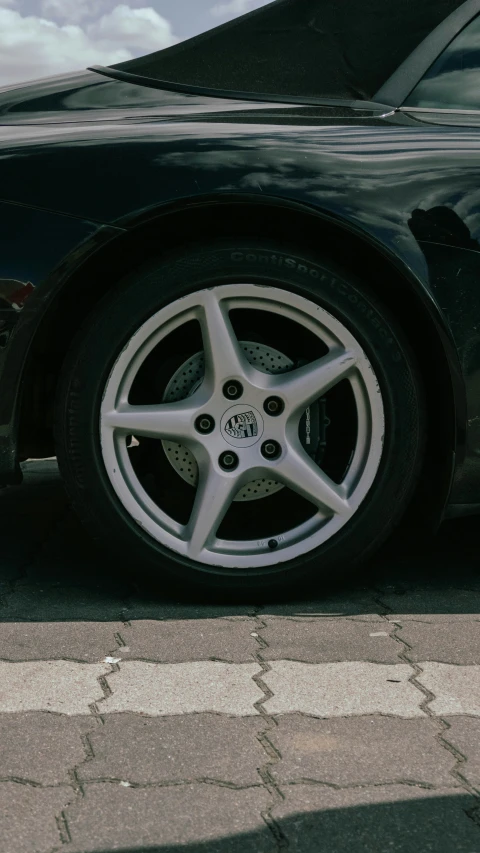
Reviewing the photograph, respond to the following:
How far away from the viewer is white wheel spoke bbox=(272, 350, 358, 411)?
266cm

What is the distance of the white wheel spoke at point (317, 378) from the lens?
2658 mm

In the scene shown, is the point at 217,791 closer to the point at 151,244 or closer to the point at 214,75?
the point at 151,244

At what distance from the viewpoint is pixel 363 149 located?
265 centimetres

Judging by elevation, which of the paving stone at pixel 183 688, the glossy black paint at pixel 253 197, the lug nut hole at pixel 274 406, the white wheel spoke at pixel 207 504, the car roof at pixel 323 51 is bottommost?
the paving stone at pixel 183 688

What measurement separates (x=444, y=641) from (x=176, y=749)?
Answer: 0.81 metres

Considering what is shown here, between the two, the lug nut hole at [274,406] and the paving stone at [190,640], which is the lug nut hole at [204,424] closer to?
the lug nut hole at [274,406]

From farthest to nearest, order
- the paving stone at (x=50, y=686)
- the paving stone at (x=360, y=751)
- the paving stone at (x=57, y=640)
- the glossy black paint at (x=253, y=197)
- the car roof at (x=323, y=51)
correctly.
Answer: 1. the car roof at (x=323, y=51)
2. the glossy black paint at (x=253, y=197)
3. the paving stone at (x=57, y=640)
4. the paving stone at (x=50, y=686)
5. the paving stone at (x=360, y=751)

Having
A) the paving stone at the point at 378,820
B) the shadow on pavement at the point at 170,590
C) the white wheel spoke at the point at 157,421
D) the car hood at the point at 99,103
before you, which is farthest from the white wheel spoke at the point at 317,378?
the paving stone at the point at 378,820

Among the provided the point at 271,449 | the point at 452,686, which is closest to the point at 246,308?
the point at 271,449

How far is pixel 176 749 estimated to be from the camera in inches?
75.3

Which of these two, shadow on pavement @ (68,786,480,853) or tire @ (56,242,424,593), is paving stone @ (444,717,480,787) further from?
tire @ (56,242,424,593)

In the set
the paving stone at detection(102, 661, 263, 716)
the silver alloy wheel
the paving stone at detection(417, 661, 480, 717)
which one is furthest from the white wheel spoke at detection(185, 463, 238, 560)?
the paving stone at detection(417, 661, 480, 717)

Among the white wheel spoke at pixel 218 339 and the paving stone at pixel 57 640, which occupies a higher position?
the white wheel spoke at pixel 218 339

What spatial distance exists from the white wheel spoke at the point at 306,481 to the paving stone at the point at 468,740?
2.44 ft
